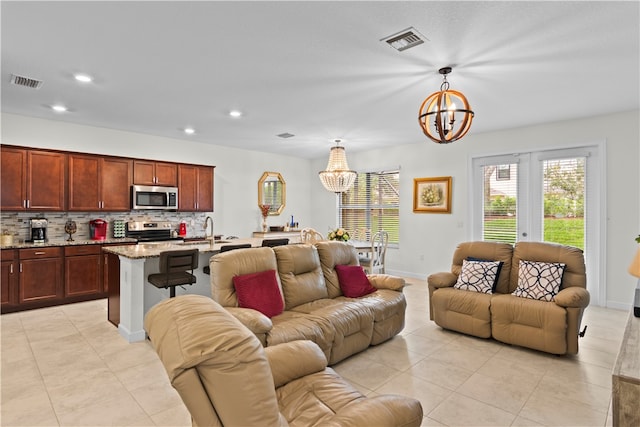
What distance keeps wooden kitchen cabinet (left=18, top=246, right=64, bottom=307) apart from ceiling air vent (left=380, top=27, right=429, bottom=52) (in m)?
4.93

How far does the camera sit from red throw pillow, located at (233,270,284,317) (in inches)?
113

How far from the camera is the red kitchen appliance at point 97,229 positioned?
17.4 feet

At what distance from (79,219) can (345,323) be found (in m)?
4.63

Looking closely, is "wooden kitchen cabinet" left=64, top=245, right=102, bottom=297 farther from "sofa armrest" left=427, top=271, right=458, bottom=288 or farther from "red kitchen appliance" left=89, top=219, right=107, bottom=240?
"sofa armrest" left=427, top=271, right=458, bottom=288

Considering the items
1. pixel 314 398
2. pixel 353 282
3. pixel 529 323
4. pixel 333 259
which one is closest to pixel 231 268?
pixel 333 259

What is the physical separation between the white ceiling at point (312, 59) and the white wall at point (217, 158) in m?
0.29

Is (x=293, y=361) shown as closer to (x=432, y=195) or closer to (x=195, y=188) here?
(x=195, y=188)

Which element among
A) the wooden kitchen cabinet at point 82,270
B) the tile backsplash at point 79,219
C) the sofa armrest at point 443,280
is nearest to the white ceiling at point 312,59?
the tile backsplash at point 79,219

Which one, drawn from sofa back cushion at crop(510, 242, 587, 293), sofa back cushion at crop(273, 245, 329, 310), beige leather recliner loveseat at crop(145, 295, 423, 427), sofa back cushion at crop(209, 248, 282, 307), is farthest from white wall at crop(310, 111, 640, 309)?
beige leather recliner loveseat at crop(145, 295, 423, 427)

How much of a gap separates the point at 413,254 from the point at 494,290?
3046 mm

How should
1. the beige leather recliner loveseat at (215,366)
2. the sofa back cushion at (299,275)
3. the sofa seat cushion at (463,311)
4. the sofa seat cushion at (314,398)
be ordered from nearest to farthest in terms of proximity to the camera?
the beige leather recliner loveseat at (215,366), the sofa seat cushion at (314,398), the sofa back cushion at (299,275), the sofa seat cushion at (463,311)

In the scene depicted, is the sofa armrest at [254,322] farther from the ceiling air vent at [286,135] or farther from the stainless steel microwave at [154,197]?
the ceiling air vent at [286,135]

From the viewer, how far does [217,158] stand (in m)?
6.96

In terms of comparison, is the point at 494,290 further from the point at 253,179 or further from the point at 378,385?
the point at 253,179
